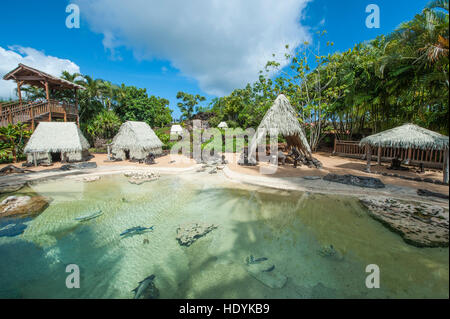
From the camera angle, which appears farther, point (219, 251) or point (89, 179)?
point (89, 179)

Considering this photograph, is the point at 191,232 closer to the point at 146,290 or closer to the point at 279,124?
the point at 146,290

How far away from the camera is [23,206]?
253 inches

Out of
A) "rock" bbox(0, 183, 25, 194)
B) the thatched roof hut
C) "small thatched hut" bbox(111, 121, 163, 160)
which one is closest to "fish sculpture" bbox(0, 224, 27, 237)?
"rock" bbox(0, 183, 25, 194)

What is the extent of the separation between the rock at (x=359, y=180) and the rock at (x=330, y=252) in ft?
14.1

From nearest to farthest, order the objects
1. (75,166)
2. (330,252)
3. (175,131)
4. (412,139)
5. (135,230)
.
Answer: (330,252) → (135,230) → (412,139) → (75,166) → (175,131)

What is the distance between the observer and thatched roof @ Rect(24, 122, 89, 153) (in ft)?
39.3

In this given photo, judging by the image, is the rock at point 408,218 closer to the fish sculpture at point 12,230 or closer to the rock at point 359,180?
the rock at point 359,180

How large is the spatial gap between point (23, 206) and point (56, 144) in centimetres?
833

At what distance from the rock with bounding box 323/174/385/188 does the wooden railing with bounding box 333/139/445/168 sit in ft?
14.1

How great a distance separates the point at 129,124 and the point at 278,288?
15.6 m

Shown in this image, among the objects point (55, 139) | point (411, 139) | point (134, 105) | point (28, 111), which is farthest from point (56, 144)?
point (411, 139)

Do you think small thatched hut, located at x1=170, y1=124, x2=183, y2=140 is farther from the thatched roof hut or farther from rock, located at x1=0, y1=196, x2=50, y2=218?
rock, located at x1=0, y1=196, x2=50, y2=218

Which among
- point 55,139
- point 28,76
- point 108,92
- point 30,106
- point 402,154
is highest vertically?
point 108,92

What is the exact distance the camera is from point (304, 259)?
3.97 m
